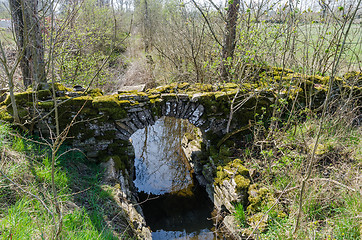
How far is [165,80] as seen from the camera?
10875 mm

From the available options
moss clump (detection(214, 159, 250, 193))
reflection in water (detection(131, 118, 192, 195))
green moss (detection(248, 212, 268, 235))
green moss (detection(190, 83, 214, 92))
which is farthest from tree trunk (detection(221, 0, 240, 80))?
A: green moss (detection(248, 212, 268, 235))

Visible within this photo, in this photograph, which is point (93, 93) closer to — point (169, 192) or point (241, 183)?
point (169, 192)

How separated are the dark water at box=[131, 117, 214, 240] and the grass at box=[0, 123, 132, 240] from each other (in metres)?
0.83

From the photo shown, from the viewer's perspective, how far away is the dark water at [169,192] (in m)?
5.21

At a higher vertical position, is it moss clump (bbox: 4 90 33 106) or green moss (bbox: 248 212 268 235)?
moss clump (bbox: 4 90 33 106)

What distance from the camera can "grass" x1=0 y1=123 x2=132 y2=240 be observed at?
9.06 feet

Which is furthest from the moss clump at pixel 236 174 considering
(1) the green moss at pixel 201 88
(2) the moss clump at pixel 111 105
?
(2) the moss clump at pixel 111 105

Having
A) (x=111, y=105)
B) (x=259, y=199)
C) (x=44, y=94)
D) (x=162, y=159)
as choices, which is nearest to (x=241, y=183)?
(x=259, y=199)

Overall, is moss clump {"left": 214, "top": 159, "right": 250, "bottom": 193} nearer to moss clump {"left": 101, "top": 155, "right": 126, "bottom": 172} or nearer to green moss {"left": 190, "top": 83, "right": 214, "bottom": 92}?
green moss {"left": 190, "top": 83, "right": 214, "bottom": 92}

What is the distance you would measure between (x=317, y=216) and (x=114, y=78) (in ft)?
32.1

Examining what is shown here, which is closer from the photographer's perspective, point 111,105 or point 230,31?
point 111,105

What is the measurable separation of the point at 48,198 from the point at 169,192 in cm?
376

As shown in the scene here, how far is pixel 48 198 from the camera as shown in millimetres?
2990

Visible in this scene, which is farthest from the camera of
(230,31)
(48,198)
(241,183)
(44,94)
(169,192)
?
(230,31)
